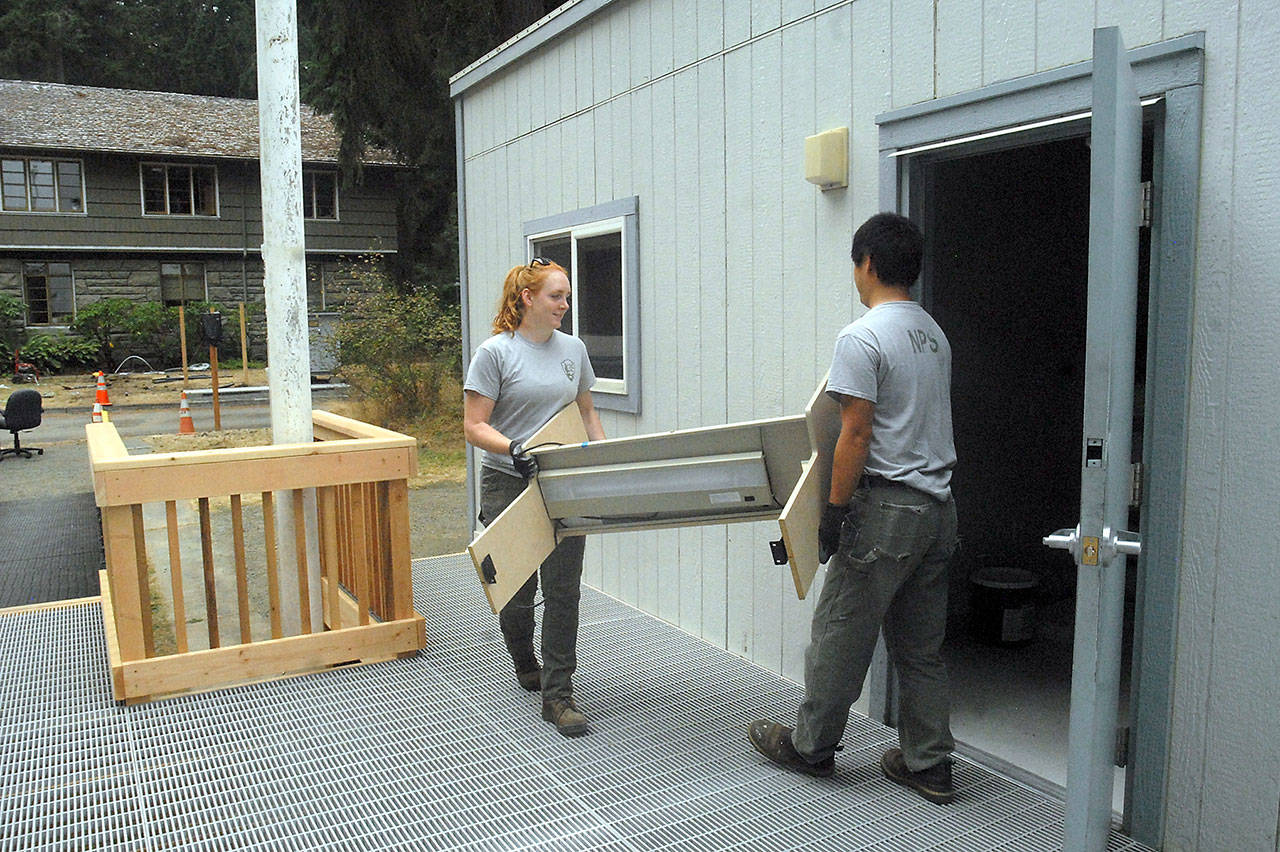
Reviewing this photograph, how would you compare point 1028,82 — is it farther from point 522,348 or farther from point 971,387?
point 971,387

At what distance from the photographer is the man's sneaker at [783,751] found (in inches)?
122

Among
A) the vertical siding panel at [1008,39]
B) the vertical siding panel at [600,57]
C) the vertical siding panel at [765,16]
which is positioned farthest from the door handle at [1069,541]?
the vertical siding panel at [600,57]

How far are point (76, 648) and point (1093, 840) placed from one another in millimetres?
4294

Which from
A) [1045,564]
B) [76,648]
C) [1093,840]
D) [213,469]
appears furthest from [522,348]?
[1045,564]

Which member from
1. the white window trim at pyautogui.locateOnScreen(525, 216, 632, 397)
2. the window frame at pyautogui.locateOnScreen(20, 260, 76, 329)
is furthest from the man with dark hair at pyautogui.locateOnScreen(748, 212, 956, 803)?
the window frame at pyautogui.locateOnScreen(20, 260, 76, 329)

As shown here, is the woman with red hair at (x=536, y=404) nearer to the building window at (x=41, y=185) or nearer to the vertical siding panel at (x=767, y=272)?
the vertical siding panel at (x=767, y=272)

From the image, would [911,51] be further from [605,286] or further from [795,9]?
[605,286]

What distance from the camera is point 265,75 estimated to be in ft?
14.6

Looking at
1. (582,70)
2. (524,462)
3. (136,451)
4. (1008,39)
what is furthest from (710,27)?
(136,451)

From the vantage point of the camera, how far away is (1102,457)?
6.47ft

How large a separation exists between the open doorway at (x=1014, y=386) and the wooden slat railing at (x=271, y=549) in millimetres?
2519

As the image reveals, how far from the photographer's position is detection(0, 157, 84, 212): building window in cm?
2298

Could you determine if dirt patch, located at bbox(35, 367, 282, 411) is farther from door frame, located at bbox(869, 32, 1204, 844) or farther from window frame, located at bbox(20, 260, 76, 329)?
door frame, located at bbox(869, 32, 1204, 844)

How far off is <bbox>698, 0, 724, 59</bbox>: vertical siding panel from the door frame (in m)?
1.73
